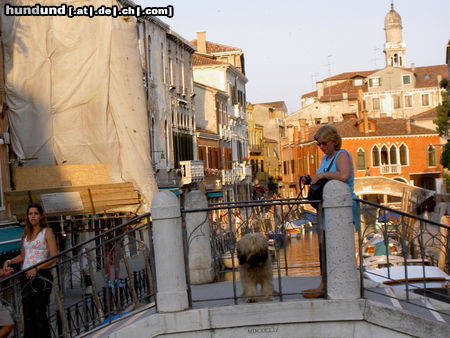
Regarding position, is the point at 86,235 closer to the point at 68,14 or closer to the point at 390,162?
the point at 68,14

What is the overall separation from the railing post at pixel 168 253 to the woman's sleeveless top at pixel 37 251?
1.54 m

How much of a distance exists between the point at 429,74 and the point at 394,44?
15960mm

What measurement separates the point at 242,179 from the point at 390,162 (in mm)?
11671

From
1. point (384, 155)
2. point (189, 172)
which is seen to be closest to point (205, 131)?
point (189, 172)

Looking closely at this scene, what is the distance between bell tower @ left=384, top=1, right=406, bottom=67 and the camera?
10394cm

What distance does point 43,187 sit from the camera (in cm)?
2316

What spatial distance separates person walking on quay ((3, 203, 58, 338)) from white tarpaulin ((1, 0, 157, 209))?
50.3ft

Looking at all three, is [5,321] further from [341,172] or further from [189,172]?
[189,172]

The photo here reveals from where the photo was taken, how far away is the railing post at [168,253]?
8.02 m

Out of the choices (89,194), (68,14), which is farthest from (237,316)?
(68,14)

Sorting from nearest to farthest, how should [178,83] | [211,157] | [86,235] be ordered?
[86,235], [178,83], [211,157]

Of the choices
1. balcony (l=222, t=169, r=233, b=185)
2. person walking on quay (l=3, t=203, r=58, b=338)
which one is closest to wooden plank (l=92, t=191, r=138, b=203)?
person walking on quay (l=3, t=203, r=58, b=338)

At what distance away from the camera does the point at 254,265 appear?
8.32 m

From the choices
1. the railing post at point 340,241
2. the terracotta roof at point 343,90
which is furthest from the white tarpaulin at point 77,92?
the terracotta roof at point 343,90
